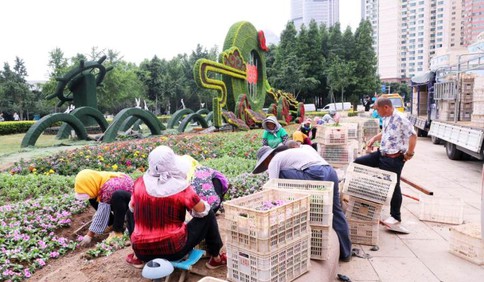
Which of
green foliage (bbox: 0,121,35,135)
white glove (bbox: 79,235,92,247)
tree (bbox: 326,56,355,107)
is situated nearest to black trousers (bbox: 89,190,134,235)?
white glove (bbox: 79,235,92,247)

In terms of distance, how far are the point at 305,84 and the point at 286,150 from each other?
3785 cm

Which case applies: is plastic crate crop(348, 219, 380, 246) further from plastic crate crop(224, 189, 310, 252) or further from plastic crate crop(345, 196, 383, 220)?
plastic crate crop(224, 189, 310, 252)

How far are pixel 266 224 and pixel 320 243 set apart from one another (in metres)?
1.02

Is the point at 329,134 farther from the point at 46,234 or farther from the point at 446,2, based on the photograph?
the point at 446,2

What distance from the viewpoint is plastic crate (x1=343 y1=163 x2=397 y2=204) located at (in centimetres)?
432

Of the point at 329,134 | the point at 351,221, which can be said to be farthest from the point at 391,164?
the point at 329,134

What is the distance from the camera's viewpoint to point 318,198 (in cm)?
337

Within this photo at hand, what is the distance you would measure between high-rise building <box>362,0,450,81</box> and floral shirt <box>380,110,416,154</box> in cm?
9532

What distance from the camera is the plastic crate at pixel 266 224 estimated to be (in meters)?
2.70

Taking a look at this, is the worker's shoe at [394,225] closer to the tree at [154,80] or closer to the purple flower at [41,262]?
the purple flower at [41,262]

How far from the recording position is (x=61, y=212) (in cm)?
524

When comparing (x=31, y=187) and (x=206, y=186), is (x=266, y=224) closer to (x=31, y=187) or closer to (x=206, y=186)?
(x=206, y=186)

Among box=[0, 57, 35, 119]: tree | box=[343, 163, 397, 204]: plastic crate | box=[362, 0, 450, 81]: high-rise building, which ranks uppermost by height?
box=[362, 0, 450, 81]: high-rise building

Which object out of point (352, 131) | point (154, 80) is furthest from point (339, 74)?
point (352, 131)
